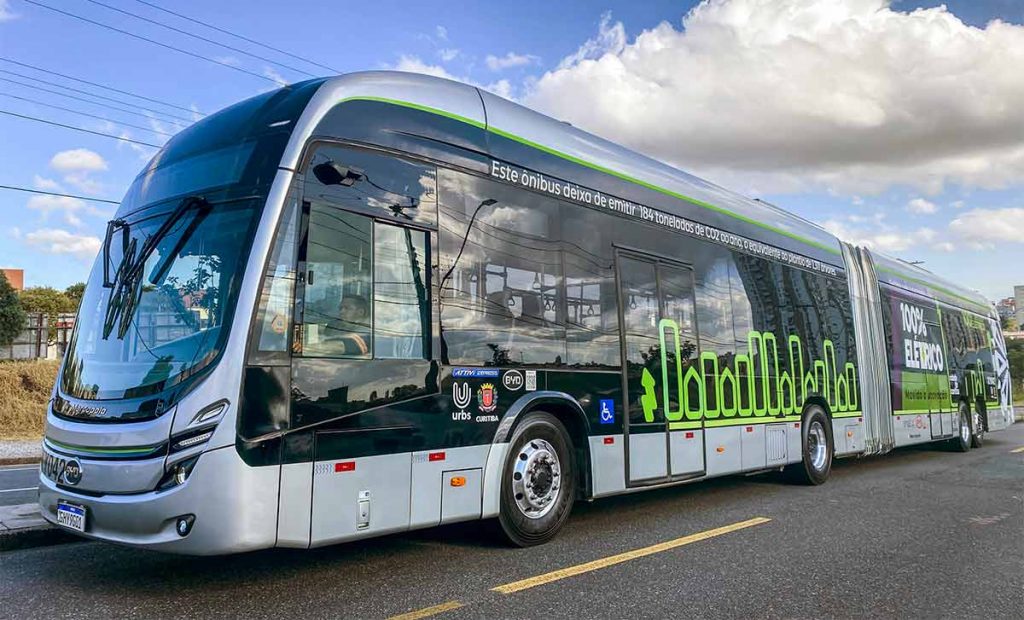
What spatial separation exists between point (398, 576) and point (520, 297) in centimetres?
237

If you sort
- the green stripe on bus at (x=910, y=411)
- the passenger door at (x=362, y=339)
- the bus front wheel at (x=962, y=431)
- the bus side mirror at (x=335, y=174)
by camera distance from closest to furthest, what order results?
1. the passenger door at (x=362, y=339)
2. the bus side mirror at (x=335, y=174)
3. the green stripe on bus at (x=910, y=411)
4. the bus front wheel at (x=962, y=431)

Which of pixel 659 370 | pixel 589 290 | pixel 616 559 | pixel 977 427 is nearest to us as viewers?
pixel 616 559

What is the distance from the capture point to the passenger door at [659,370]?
24.0 feet

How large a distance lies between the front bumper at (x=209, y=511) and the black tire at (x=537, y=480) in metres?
2.06

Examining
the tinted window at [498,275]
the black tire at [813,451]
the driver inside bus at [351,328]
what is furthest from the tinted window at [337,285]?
the black tire at [813,451]

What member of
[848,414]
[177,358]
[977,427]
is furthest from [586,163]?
[977,427]

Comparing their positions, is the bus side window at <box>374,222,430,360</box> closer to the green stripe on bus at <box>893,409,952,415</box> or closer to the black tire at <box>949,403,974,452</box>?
the green stripe on bus at <box>893,409,952,415</box>

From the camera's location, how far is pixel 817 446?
35.2 ft

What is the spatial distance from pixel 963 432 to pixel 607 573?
1377 centimetres

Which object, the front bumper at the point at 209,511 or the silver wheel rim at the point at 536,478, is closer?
the front bumper at the point at 209,511

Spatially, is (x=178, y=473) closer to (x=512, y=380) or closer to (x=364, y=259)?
(x=364, y=259)

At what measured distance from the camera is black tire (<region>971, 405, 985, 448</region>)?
54.2ft

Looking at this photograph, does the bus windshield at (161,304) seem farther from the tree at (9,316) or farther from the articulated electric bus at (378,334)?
the tree at (9,316)

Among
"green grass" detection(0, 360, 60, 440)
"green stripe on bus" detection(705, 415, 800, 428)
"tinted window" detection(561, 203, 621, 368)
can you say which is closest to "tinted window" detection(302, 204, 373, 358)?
"tinted window" detection(561, 203, 621, 368)
